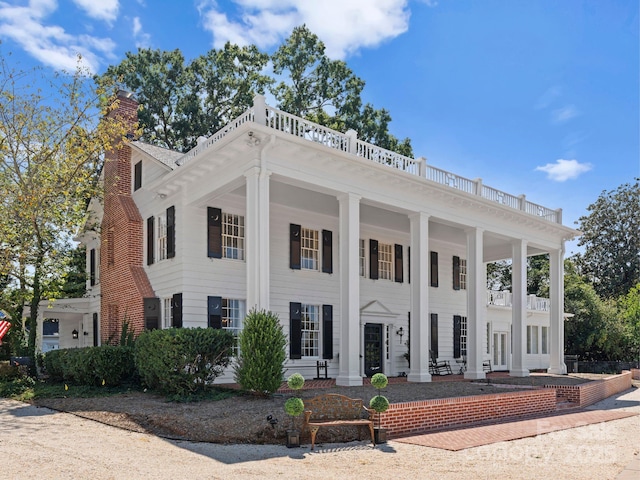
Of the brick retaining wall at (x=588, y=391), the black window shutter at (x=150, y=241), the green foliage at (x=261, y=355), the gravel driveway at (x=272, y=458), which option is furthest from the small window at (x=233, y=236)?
the brick retaining wall at (x=588, y=391)

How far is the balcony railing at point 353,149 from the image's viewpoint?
1517 centimetres

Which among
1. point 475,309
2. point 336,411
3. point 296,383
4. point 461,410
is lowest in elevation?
point 461,410

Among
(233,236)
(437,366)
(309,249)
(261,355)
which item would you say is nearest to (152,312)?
(233,236)

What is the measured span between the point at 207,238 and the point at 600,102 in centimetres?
1156

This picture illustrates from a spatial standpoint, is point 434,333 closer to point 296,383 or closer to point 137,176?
point 137,176

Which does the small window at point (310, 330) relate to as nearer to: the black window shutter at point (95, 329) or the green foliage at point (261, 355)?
the green foliage at point (261, 355)

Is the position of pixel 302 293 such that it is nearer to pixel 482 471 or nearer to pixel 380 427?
pixel 380 427

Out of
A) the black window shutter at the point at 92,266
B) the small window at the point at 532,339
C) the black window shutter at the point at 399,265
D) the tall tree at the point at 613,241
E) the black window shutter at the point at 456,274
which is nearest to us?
the black window shutter at the point at 399,265

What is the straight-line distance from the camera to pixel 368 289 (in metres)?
21.9

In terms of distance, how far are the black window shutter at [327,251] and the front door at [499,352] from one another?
12241 mm

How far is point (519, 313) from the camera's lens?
23.0 meters

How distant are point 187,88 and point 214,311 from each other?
23.3m

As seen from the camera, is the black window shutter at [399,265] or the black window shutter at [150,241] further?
the black window shutter at [399,265]

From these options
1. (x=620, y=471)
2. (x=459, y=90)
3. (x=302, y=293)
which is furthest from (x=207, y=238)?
(x=620, y=471)
